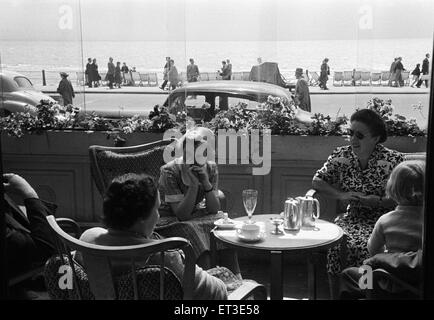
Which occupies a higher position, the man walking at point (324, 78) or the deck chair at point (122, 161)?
the man walking at point (324, 78)

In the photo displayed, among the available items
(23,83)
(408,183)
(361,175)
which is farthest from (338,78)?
(408,183)

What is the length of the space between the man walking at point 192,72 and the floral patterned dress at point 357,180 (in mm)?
3859

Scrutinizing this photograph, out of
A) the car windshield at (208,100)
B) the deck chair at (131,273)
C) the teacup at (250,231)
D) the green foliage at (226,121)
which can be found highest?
the car windshield at (208,100)

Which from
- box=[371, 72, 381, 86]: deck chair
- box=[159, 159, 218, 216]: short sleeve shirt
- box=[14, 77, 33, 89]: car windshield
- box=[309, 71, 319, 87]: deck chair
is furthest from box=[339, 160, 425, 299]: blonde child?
box=[309, 71, 319, 87]: deck chair

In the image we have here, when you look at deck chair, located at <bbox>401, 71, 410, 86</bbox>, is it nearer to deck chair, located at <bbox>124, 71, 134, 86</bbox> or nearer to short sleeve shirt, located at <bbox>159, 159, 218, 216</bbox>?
short sleeve shirt, located at <bbox>159, 159, 218, 216</bbox>

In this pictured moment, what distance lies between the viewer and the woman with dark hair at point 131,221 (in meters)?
1.76

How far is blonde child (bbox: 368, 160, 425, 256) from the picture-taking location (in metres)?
2.27

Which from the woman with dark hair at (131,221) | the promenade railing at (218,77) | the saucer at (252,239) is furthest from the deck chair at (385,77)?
the woman with dark hair at (131,221)

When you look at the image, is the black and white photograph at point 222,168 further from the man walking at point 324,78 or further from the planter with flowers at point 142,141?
the man walking at point 324,78

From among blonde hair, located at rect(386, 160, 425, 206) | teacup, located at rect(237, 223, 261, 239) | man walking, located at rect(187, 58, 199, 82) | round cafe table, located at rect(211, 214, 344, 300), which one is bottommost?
round cafe table, located at rect(211, 214, 344, 300)

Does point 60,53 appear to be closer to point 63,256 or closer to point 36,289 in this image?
point 36,289

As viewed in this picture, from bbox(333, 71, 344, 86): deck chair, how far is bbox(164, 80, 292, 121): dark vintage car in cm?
663
